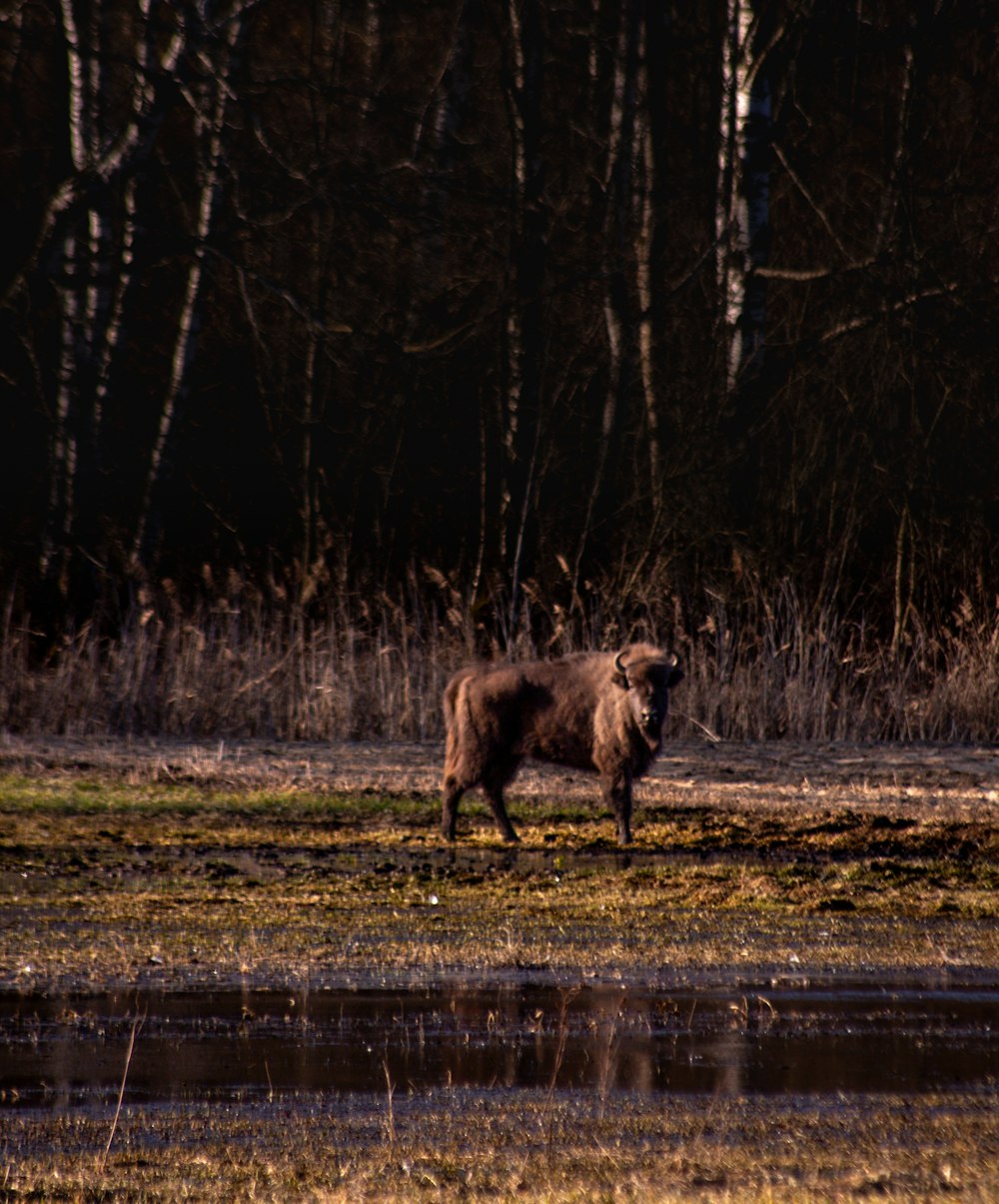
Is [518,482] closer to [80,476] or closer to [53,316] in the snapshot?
[80,476]

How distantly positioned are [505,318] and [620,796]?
42.7 ft

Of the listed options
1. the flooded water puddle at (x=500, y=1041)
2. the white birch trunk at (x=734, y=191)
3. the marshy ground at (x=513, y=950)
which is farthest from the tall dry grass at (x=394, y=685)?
the flooded water puddle at (x=500, y=1041)

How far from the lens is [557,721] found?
14.5 m

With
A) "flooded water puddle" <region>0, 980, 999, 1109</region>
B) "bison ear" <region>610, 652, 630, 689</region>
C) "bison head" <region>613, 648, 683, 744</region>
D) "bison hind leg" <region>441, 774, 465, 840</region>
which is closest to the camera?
"flooded water puddle" <region>0, 980, 999, 1109</region>

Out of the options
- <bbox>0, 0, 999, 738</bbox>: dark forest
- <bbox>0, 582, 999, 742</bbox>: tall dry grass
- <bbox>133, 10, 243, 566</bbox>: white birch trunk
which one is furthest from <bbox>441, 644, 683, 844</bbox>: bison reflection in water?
<bbox>133, 10, 243, 566</bbox>: white birch trunk

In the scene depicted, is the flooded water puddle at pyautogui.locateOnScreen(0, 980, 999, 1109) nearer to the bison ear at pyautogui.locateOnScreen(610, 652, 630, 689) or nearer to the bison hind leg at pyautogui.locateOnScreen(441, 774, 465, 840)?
the bison ear at pyautogui.locateOnScreen(610, 652, 630, 689)

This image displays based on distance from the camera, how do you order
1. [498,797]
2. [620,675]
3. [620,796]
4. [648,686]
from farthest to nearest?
[498,797] < [620,796] < [620,675] < [648,686]

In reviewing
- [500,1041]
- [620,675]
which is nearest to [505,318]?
[620,675]

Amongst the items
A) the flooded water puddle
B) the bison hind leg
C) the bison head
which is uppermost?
the bison head

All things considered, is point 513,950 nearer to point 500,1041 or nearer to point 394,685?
point 500,1041

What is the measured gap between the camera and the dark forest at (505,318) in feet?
81.3

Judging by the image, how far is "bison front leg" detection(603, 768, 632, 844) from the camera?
13.9m

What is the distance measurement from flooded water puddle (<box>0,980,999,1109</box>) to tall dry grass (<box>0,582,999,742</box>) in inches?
450

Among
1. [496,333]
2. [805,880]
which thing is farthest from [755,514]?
[805,880]
